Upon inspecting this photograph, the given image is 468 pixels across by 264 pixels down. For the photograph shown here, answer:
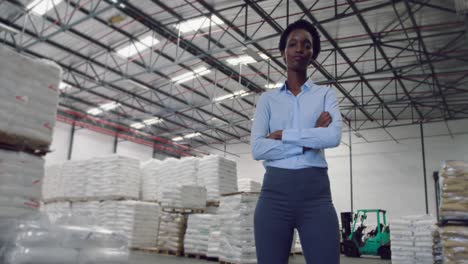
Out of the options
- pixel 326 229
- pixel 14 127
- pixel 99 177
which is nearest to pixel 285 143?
pixel 326 229

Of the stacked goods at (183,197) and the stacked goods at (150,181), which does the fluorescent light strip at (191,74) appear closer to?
the stacked goods at (150,181)

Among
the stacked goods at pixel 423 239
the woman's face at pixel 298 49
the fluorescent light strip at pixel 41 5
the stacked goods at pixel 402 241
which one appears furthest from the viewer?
the fluorescent light strip at pixel 41 5

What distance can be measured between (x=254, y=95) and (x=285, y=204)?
15.9 metres

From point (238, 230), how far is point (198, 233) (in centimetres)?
165

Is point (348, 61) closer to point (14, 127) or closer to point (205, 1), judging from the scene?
point (205, 1)

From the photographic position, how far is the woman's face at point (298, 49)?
165 centimetres

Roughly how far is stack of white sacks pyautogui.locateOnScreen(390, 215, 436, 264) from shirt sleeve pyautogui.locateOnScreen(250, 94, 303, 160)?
27.2 ft

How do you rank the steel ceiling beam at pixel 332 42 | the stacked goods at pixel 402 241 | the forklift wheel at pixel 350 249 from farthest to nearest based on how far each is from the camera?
the forklift wheel at pixel 350 249
the steel ceiling beam at pixel 332 42
the stacked goods at pixel 402 241

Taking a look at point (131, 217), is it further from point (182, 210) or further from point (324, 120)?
point (324, 120)

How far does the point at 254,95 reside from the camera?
17.2 metres

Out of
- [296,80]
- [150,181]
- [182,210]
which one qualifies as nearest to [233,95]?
[150,181]

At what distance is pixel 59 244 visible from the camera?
11.3 feet

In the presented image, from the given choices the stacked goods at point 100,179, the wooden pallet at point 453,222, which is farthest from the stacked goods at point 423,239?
the stacked goods at point 100,179

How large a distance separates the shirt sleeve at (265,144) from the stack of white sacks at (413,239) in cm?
830
